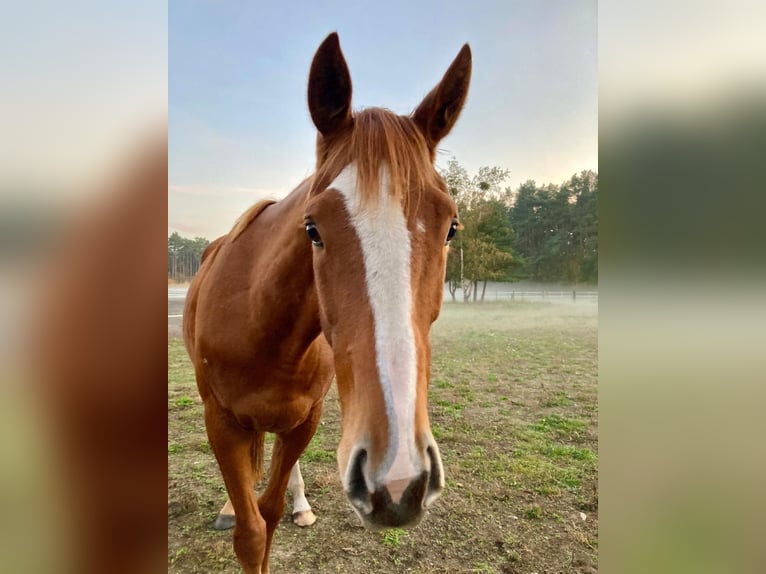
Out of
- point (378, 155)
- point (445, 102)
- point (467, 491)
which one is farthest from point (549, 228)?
point (378, 155)

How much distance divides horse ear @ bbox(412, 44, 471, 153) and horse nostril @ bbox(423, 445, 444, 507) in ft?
3.51

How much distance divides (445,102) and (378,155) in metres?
0.45

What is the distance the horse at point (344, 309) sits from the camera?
0.99 metres

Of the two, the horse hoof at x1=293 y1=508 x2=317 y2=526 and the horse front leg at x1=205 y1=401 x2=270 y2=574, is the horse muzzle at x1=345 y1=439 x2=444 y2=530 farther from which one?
the horse hoof at x1=293 y1=508 x2=317 y2=526

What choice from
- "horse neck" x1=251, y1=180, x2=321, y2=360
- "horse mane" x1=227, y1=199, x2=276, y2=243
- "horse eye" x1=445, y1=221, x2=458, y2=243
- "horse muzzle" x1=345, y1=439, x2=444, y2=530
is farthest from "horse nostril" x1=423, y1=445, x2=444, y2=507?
"horse mane" x1=227, y1=199, x2=276, y2=243

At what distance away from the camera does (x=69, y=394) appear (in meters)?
0.56

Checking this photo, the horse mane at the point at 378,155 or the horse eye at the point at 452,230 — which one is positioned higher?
the horse mane at the point at 378,155

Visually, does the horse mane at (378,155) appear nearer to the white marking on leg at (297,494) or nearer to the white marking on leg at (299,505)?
the white marking on leg at (299,505)

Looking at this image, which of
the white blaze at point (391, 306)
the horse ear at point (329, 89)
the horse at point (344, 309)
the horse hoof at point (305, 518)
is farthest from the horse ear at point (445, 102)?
the horse hoof at point (305, 518)

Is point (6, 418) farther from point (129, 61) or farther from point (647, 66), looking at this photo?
point (647, 66)

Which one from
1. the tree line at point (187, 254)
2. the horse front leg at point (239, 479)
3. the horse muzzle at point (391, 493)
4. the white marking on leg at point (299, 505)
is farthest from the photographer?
the white marking on leg at point (299, 505)

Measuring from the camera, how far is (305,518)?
2.92 meters

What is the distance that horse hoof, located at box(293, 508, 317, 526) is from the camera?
2898 millimetres

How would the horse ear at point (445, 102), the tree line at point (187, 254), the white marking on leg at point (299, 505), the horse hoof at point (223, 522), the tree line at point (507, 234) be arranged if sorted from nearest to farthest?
the horse ear at point (445, 102)
the tree line at point (187, 254)
the horse hoof at point (223, 522)
the white marking on leg at point (299, 505)
the tree line at point (507, 234)
